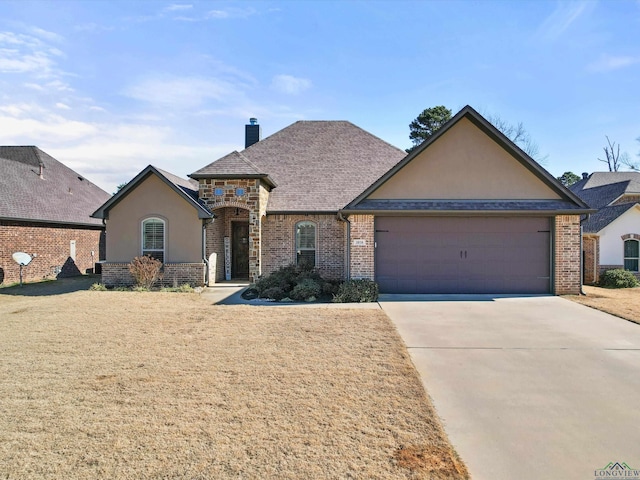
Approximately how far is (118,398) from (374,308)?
7060 millimetres

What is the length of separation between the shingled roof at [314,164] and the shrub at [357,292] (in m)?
4.36

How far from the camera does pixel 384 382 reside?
17.4 feet

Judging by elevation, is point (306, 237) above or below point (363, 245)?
above

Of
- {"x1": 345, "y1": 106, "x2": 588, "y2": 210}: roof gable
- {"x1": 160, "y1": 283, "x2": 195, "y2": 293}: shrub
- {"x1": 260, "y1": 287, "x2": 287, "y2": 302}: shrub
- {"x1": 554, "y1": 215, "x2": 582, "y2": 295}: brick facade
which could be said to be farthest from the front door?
{"x1": 554, "y1": 215, "x2": 582, "y2": 295}: brick facade

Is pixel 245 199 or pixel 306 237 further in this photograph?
pixel 306 237

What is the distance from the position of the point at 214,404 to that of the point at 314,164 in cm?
1467

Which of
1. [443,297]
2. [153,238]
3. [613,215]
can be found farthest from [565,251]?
[153,238]

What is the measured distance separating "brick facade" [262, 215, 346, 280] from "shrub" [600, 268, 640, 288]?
443 inches

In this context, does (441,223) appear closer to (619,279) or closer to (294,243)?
(294,243)

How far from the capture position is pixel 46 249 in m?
18.2

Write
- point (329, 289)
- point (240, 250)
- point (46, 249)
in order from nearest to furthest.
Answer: point (329, 289)
point (240, 250)
point (46, 249)

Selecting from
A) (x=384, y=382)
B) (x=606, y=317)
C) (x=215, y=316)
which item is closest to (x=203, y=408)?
(x=384, y=382)

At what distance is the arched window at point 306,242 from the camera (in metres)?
16.2

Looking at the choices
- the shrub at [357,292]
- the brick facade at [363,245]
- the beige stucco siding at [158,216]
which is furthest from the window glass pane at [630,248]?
the beige stucco siding at [158,216]
